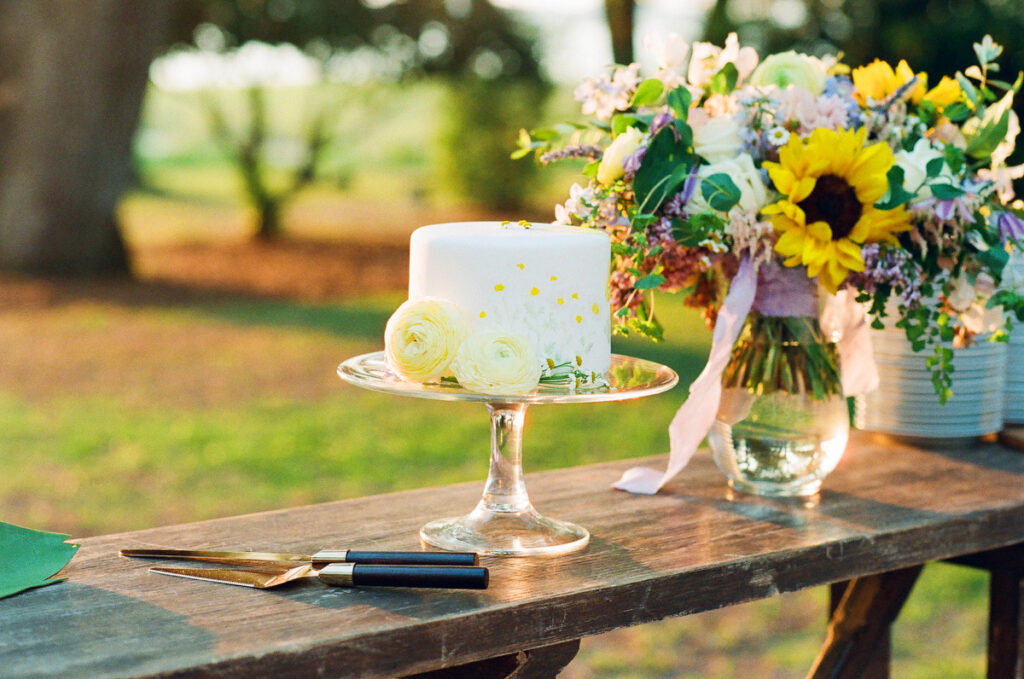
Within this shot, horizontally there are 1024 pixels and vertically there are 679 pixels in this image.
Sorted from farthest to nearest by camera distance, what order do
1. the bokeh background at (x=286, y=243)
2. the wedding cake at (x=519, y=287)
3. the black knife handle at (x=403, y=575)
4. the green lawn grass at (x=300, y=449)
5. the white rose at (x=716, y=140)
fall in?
the bokeh background at (x=286, y=243), the green lawn grass at (x=300, y=449), the white rose at (x=716, y=140), the wedding cake at (x=519, y=287), the black knife handle at (x=403, y=575)

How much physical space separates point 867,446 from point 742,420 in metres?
0.48

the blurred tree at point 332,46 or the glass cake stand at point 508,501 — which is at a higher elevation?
the blurred tree at point 332,46

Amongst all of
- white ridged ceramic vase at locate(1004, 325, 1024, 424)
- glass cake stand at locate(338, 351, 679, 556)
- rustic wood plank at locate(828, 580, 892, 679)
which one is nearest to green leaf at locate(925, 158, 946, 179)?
glass cake stand at locate(338, 351, 679, 556)

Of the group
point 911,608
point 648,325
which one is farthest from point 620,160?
point 911,608

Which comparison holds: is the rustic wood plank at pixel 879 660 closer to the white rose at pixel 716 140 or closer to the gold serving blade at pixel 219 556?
the white rose at pixel 716 140

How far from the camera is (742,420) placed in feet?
5.85

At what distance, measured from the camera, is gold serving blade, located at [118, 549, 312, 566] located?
1.43 m

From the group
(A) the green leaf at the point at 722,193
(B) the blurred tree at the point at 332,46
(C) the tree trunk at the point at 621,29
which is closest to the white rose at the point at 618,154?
(A) the green leaf at the point at 722,193

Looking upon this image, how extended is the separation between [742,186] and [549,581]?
609 millimetres

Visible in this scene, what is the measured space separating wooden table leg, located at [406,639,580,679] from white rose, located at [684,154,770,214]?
619mm

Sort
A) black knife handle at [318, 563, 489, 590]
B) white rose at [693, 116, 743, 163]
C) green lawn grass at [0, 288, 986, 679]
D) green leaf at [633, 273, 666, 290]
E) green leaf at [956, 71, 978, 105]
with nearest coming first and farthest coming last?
1. black knife handle at [318, 563, 489, 590]
2. green leaf at [633, 273, 666, 290]
3. white rose at [693, 116, 743, 163]
4. green leaf at [956, 71, 978, 105]
5. green lawn grass at [0, 288, 986, 679]

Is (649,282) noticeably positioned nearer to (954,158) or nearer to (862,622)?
(954,158)

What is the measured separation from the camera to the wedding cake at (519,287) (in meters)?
1.42

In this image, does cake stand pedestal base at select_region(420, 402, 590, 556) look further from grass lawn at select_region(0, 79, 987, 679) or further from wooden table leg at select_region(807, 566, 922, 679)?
wooden table leg at select_region(807, 566, 922, 679)
